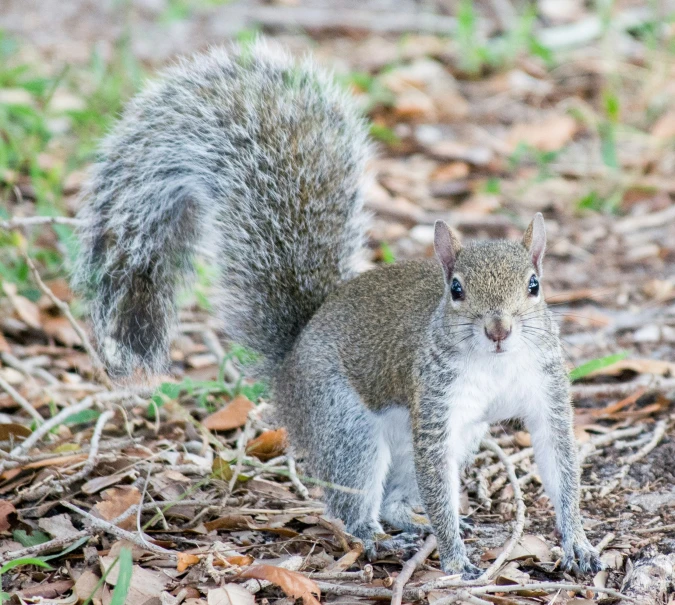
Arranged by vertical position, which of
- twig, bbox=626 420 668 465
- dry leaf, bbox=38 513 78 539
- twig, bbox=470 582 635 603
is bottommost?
dry leaf, bbox=38 513 78 539

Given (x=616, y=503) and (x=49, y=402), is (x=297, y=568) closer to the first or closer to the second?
(x=616, y=503)

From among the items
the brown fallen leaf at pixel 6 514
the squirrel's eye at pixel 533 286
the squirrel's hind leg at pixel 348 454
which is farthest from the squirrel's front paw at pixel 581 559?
the brown fallen leaf at pixel 6 514

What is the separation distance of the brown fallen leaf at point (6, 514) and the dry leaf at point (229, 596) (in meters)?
0.66

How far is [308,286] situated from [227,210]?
1.07 feet

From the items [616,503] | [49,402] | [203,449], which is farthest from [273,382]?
[616,503]

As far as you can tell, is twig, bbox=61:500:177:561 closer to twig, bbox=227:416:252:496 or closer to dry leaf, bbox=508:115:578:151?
twig, bbox=227:416:252:496

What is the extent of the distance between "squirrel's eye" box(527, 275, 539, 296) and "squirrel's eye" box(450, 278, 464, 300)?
16 cm

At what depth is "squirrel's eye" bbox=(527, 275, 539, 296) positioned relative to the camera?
2.51 metres

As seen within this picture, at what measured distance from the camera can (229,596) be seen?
93.0 inches

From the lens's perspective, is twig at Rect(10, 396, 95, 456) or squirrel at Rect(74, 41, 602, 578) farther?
twig at Rect(10, 396, 95, 456)

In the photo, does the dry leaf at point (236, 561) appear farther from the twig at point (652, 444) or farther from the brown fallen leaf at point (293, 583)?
the twig at point (652, 444)

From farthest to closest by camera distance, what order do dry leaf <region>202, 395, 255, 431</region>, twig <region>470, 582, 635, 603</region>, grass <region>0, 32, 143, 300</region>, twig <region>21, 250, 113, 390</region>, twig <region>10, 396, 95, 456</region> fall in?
grass <region>0, 32, 143, 300</region>, dry leaf <region>202, 395, 255, 431</region>, twig <region>21, 250, 113, 390</region>, twig <region>10, 396, 95, 456</region>, twig <region>470, 582, 635, 603</region>

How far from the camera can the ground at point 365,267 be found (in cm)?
260

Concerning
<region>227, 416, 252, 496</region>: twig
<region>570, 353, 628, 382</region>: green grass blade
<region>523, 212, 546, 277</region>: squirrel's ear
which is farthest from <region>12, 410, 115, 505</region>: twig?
<region>570, 353, 628, 382</region>: green grass blade
